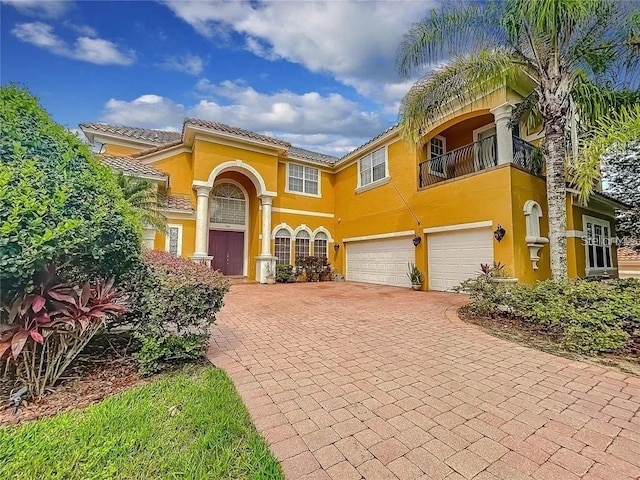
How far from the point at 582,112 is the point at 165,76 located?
1338cm

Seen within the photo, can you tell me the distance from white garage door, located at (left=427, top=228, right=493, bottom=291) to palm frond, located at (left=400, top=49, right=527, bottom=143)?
13.8 feet

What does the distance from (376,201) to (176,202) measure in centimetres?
990

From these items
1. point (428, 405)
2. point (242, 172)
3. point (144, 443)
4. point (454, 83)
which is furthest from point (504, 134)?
point (144, 443)

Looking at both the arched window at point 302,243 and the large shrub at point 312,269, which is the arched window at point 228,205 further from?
the large shrub at point 312,269

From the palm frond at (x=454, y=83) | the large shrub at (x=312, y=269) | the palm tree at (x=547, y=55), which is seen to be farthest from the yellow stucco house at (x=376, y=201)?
the palm tree at (x=547, y=55)

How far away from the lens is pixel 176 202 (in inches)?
556

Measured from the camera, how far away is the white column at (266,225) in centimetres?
1574

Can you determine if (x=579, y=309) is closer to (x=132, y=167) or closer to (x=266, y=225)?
(x=266, y=225)

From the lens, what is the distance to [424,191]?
1270cm

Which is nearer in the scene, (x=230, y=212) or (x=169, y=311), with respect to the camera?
(x=169, y=311)

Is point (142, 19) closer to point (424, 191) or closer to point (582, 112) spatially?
point (424, 191)

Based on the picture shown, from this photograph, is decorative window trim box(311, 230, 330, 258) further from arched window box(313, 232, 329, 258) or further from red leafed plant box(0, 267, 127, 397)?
red leafed plant box(0, 267, 127, 397)

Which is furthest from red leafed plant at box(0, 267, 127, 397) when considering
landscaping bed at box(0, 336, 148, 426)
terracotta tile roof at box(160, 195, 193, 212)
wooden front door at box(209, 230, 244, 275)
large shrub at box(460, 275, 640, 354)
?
wooden front door at box(209, 230, 244, 275)

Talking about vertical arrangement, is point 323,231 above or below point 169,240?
above
